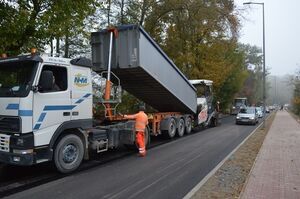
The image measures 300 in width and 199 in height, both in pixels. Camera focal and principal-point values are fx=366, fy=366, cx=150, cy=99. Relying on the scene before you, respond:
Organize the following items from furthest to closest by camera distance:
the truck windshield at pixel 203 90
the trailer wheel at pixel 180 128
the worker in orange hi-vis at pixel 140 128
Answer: the truck windshield at pixel 203 90 → the trailer wheel at pixel 180 128 → the worker in orange hi-vis at pixel 140 128

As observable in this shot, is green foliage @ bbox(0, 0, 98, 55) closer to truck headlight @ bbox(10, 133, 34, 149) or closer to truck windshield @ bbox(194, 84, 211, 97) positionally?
truck headlight @ bbox(10, 133, 34, 149)

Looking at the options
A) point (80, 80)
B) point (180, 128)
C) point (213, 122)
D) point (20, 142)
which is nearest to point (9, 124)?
point (20, 142)

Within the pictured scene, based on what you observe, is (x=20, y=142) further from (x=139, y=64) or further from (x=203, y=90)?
(x=203, y=90)

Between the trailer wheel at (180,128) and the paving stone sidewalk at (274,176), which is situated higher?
the trailer wheel at (180,128)

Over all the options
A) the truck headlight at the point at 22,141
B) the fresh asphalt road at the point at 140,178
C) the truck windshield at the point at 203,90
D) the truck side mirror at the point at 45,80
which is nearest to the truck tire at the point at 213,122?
the truck windshield at the point at 203,90

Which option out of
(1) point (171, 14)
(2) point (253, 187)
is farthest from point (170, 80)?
(1) point (171, 14)

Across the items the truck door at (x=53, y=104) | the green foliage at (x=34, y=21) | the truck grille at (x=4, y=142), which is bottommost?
the truck grille at (x=4, y=142)

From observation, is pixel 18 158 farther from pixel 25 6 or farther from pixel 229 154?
pixel 229 154

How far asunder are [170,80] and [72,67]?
6105mm

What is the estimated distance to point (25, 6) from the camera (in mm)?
11922

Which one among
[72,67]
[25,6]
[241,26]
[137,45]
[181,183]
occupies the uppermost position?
[241,26]

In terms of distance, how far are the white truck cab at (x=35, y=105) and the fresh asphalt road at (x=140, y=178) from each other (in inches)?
36.1

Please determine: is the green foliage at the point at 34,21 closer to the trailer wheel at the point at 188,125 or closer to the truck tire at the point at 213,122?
the trailer wheel at the point at 188,125

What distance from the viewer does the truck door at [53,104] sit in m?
8.24
